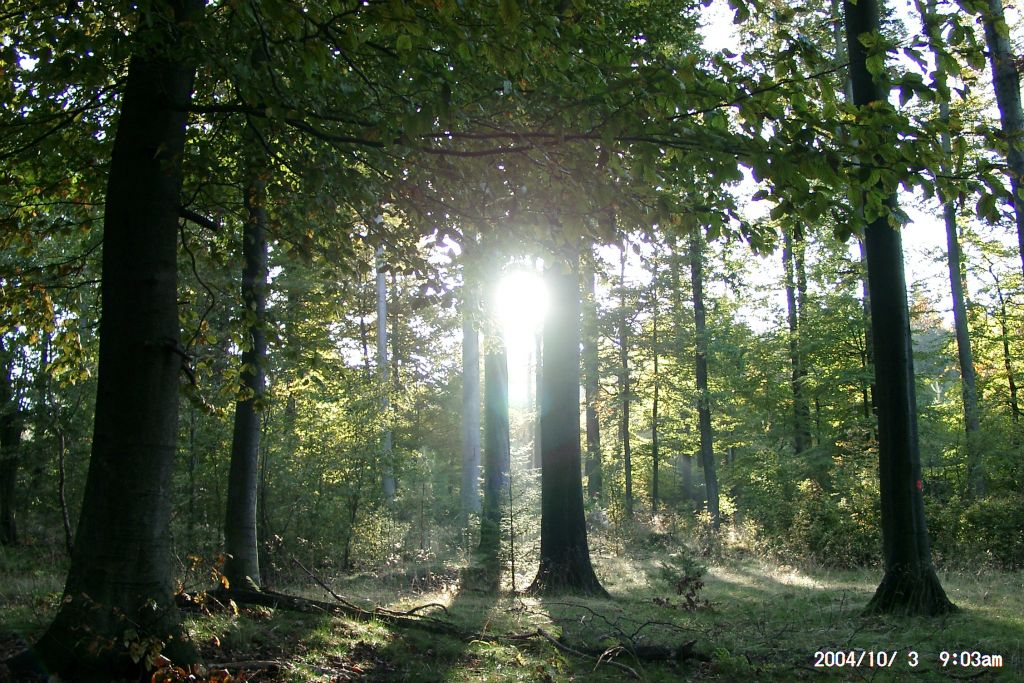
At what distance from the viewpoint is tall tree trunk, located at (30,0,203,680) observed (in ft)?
14.0

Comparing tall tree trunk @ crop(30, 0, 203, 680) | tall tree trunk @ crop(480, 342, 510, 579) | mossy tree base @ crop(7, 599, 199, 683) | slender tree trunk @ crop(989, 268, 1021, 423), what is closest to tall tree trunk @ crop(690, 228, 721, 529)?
tall tree trunk @ crop(480, 342, 510, 579)

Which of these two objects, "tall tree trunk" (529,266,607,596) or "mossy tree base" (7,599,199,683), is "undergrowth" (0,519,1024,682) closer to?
"mossy tree base" (7,599,199,683)

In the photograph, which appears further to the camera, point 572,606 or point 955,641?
point 572,606

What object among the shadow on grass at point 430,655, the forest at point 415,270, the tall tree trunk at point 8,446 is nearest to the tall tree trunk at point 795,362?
the forest at point 415,270

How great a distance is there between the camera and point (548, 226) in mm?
5293

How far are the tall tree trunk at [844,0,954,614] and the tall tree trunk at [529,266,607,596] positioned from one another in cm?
408

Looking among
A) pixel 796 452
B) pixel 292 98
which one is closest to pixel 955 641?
pixel 292 98

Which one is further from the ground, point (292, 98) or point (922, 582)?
point (292, 98)

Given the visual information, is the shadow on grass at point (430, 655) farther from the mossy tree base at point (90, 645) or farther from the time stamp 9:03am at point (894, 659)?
the time stamp 9:03am at point (894, 659)

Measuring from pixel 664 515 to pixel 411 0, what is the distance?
2217cm

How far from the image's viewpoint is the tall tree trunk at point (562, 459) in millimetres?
11153

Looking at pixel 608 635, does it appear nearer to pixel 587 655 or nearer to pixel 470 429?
pixel 587 655

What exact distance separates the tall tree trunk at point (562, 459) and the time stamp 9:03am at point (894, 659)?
4.90 metres

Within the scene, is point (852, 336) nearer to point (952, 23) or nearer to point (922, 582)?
point (922, 582)
